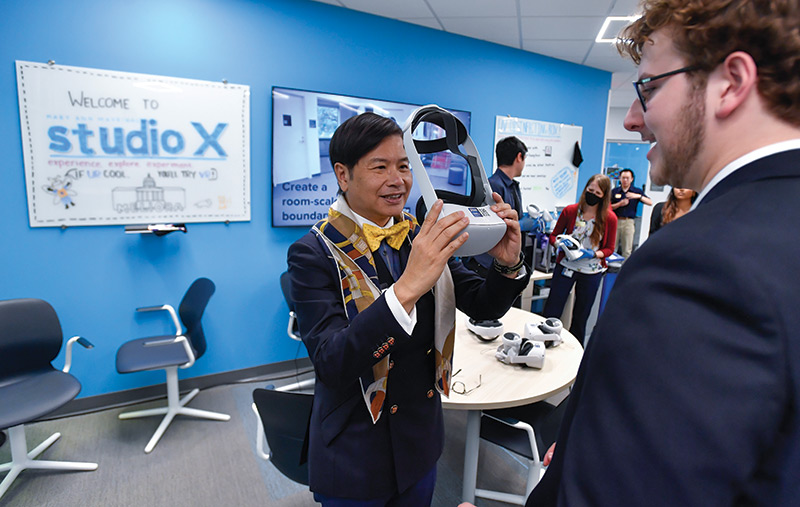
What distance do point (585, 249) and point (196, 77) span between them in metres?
3.11

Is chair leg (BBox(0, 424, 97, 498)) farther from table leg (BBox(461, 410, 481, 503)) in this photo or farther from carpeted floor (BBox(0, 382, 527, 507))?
table leg (BBox(461, 410, 481, 503))

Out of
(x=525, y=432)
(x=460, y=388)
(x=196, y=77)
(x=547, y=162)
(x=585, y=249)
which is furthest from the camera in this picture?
(x=547, y=162)

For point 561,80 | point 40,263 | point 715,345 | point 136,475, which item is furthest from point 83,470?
point 561,80

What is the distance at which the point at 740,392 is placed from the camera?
40 centimetres

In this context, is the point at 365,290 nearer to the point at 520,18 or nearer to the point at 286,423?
the point at 286,423

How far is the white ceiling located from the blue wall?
16 cm

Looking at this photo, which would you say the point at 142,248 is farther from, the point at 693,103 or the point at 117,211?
the point at 693,103

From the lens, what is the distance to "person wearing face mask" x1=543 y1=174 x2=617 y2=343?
11.1 feet

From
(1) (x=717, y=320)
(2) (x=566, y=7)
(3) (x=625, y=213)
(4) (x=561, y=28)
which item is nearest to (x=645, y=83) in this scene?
(1) (x=717, y=320)

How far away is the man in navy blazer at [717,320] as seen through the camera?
40cm

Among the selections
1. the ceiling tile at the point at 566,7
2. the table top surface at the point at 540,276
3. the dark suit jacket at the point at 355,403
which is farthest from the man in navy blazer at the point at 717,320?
the table top surface at the point at 540,276

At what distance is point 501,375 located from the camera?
1.70m

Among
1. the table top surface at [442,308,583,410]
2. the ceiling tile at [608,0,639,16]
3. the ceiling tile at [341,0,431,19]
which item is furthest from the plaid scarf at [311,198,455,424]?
the ceiling tile at [608,0,639,16]

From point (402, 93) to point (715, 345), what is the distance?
11.2 feet
